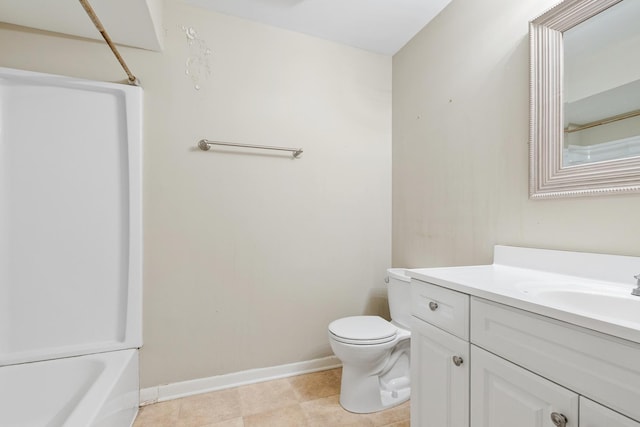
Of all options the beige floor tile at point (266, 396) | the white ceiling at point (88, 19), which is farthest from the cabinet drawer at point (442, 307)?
the white ceiling at point (88, 19)

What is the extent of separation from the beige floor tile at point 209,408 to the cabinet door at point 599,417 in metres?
1.49

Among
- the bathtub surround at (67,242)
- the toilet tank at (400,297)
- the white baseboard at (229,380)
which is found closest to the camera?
the bathtub surround at (67,242)

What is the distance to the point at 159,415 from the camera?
1.53 meters

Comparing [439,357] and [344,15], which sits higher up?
[344,15]

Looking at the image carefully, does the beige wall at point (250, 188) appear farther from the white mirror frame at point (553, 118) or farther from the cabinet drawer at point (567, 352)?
A: the cabinet drawer at point (567, 352)

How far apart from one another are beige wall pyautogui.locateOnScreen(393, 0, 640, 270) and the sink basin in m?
0.24

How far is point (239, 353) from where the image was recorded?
1.82 meters

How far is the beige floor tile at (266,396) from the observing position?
5.23 ft

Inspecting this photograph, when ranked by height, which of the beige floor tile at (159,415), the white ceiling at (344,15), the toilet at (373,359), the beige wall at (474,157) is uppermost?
the white ceiling at (344,15)

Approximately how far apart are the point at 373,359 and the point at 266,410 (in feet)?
2.14

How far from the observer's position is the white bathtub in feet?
4.04

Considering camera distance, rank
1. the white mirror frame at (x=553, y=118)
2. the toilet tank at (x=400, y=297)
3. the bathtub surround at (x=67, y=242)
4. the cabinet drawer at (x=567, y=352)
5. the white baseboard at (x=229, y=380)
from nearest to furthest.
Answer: the cabinet drawer at (x=567, y=352)
the white mirror frame at (x=553, y=118)
the bathtub surround at (x=67, y=242)
the white baseboard at (x=229, y=380)
the toilet tank at (x=400, y=297)

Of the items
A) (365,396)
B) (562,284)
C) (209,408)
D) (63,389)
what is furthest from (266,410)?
(562,284)

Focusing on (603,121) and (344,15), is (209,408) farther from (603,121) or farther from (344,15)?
(344,15)
